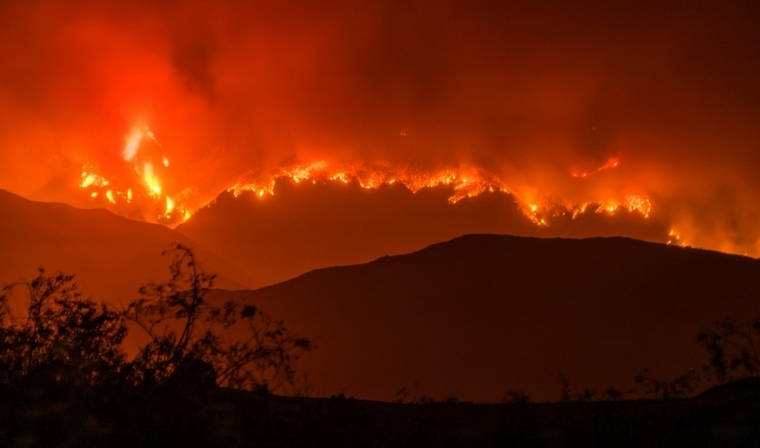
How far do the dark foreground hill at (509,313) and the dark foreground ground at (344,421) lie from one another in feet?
58.1

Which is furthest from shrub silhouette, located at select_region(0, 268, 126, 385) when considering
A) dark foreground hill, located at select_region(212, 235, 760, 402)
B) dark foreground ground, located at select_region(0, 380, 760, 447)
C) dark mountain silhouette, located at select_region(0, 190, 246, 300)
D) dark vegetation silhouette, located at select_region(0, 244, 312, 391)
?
dark mountain silhouette, located at select_region(0, 190, 246, 300)

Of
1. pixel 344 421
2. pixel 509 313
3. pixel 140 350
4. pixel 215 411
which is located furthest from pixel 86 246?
pixel 215 411

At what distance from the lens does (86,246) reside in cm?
4547

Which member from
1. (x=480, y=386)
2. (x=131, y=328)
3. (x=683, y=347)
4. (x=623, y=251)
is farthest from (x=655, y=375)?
(x=131, y=328)

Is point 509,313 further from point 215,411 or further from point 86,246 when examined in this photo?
point 215,411

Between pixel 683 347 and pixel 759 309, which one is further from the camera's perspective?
pixel 759 309

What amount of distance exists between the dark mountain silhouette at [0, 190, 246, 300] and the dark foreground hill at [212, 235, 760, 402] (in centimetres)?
823

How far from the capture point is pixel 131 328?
34.6m

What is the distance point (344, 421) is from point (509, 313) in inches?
1059

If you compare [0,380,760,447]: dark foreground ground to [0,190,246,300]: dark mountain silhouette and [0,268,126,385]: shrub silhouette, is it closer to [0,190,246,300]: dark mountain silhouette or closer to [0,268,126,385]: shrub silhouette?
[0,268,126,385]: shrub silhouette

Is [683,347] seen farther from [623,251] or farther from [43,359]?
[43,359]

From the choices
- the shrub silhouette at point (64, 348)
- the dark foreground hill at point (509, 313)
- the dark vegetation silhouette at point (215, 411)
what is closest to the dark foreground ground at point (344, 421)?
the dark vegetation silhouette at point (215, 411)

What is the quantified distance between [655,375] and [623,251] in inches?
447

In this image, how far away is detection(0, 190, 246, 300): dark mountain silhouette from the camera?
42375 mm
